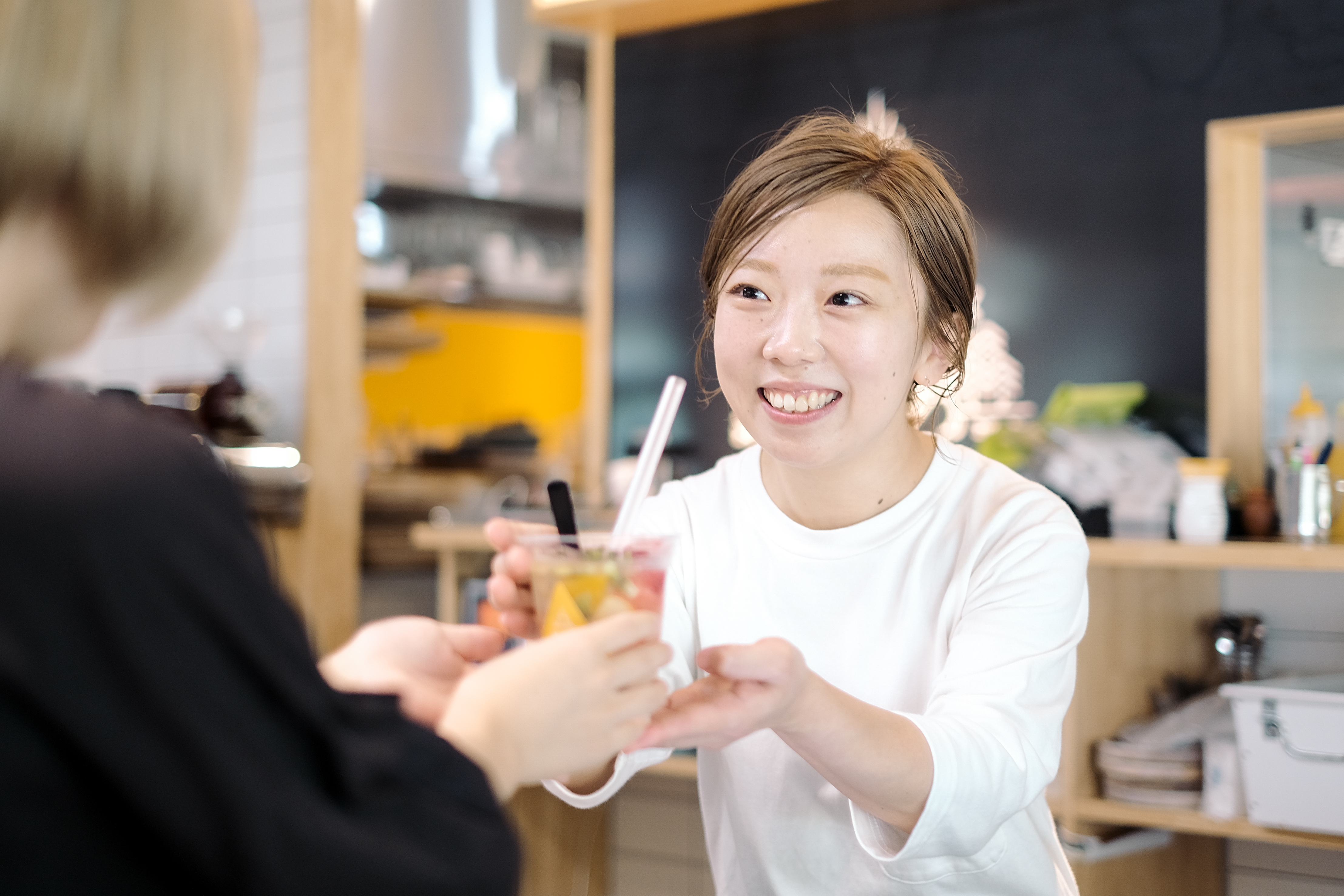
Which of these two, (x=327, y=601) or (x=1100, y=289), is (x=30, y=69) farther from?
(x=327, y=601)

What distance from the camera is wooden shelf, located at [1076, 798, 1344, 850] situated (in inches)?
95.6

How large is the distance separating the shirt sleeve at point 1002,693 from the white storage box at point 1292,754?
1.31 metres

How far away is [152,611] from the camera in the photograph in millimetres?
626

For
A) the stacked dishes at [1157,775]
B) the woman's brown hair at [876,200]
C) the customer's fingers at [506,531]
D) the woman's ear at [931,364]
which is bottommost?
the stacked dishes at [1157,775]

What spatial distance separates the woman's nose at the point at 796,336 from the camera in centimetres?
141

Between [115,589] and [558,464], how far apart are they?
210 inches

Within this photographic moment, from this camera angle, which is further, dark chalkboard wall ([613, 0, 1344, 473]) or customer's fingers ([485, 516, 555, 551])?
dark chalkboard wall ([613, 0, 1344, 473])

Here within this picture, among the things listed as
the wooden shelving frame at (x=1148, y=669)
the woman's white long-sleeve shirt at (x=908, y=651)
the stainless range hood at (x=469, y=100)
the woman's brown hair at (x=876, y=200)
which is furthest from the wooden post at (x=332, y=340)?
the woman's brown hair at (x=876, y=200)

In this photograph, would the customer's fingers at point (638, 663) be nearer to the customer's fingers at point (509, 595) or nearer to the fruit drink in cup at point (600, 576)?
the fruit drink in cup at point (600, 576)

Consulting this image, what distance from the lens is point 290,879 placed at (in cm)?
63

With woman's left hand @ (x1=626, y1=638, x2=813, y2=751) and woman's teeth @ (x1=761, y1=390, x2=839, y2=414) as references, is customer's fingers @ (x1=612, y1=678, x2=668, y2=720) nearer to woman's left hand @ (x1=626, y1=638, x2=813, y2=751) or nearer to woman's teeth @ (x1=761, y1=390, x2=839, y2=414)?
woman's left hand @ (x1=626, y1=638, x2=813, y2=751)

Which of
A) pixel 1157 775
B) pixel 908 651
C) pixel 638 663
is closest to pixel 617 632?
pixel 638 663

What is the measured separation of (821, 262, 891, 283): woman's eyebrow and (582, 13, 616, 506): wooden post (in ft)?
8.81

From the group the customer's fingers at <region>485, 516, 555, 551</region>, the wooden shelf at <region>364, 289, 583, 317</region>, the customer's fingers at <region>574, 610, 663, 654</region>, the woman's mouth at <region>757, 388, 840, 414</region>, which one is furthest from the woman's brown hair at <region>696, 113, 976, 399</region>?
the wooden shelf at <region>364, 289, 583, 317</region>
